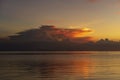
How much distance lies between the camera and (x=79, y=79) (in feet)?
112

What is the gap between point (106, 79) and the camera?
33938 millimetres

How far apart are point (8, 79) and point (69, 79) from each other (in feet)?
21.0

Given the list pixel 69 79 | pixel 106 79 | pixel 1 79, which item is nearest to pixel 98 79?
pixel 106 79

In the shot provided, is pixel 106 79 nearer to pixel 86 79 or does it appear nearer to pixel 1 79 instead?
pixel 86 79

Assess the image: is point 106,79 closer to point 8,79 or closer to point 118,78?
point 118,78

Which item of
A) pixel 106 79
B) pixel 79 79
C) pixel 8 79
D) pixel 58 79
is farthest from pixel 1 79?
pixel 106 79

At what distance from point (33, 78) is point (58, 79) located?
122 inches

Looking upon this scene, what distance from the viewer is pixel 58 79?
34062mm

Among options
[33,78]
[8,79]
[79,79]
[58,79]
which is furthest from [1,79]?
[79,79]

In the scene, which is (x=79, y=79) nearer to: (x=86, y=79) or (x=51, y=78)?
(x=86, y=79)

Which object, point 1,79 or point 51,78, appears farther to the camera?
point 51,78

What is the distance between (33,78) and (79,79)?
17.1 feet

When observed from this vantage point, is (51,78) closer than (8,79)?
No

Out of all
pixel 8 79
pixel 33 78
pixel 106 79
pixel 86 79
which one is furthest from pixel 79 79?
pixel 8 79
